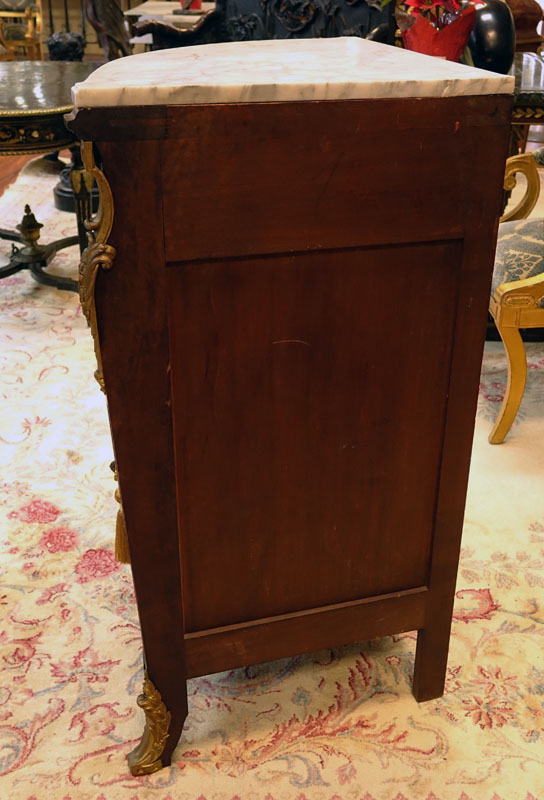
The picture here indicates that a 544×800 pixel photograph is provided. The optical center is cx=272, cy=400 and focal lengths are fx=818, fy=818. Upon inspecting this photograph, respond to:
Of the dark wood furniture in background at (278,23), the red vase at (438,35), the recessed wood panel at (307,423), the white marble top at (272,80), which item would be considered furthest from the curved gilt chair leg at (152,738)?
the dark wood furniture in background at (278,23)

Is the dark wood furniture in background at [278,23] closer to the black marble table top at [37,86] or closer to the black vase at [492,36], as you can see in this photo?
the black marble table top at [37,86]

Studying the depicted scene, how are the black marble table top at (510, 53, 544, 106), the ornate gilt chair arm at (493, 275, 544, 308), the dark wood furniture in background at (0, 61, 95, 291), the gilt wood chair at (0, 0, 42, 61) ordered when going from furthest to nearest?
the gilt wood chair at (0, 0, 42, 61) < the dark wood furniture in background at (0, 61, 95, 291) < the black marble table top at (510, 53, 544, 106) < the ornate gilt chair arm at (493, 275, 544, 308)

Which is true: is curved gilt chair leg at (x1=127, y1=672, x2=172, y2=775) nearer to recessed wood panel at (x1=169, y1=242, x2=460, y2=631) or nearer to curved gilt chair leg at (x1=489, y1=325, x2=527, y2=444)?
recessed wood panel at (x1=169, y1=242, x2=460, y2=631)

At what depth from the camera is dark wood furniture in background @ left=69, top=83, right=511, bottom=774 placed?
3.29 ft

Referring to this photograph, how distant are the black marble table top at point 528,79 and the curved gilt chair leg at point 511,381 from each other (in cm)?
66

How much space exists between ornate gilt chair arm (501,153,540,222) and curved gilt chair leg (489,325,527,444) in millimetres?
410

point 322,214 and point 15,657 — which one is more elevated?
point 322,214

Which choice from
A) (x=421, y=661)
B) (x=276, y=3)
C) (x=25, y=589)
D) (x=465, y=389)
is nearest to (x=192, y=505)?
(x=465, y=389)

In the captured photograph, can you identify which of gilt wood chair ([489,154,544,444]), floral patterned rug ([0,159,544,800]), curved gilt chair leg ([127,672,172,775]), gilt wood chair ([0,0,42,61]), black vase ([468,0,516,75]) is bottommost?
floral patterned rug ([0,159,544,800])

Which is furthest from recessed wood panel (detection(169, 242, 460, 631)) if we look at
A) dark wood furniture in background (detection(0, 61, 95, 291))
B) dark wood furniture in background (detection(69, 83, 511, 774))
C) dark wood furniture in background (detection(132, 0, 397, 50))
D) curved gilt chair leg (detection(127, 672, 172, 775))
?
dark wood furniture in background (detection(132, 0, 397, 50))

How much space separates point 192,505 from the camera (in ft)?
4.01

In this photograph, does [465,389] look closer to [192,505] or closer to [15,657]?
[192,505]

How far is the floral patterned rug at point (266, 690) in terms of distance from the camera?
4.47 ft

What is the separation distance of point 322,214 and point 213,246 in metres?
0.15
